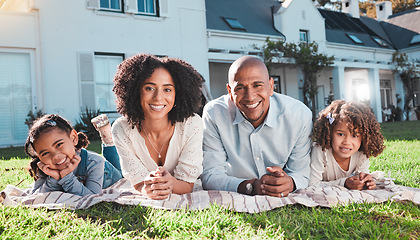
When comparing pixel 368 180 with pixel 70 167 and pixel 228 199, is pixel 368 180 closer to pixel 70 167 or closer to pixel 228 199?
pixel 228 199

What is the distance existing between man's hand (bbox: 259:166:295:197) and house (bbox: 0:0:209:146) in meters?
8.79

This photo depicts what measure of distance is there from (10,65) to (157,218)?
9.38 m

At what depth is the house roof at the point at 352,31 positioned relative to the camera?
19.6 meters

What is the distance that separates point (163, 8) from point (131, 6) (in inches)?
43.0

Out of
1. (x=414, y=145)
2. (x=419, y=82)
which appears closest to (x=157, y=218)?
(x=414, y=145)

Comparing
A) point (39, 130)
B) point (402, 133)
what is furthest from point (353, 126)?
point (402, 133)

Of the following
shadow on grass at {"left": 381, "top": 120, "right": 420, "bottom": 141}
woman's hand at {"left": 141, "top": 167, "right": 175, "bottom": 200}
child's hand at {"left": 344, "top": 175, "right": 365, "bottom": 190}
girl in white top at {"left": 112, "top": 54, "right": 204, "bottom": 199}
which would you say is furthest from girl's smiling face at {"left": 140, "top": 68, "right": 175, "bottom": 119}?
shadow on grass at {"left": 381, "top": 120, "right": 420, "bottom": 141}

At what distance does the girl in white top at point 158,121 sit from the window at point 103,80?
837 cm

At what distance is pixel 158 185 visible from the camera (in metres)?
2.72

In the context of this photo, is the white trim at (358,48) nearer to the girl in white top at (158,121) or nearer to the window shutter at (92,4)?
the window shutter at (92,4)

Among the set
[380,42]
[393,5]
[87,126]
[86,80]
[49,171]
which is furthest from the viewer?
[393,5]

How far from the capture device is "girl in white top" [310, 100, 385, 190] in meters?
3.24

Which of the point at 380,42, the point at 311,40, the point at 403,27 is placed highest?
the point at 403,27

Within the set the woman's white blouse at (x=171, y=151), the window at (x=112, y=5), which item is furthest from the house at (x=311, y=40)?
the woman's white blouse at (x=171, y=151)
